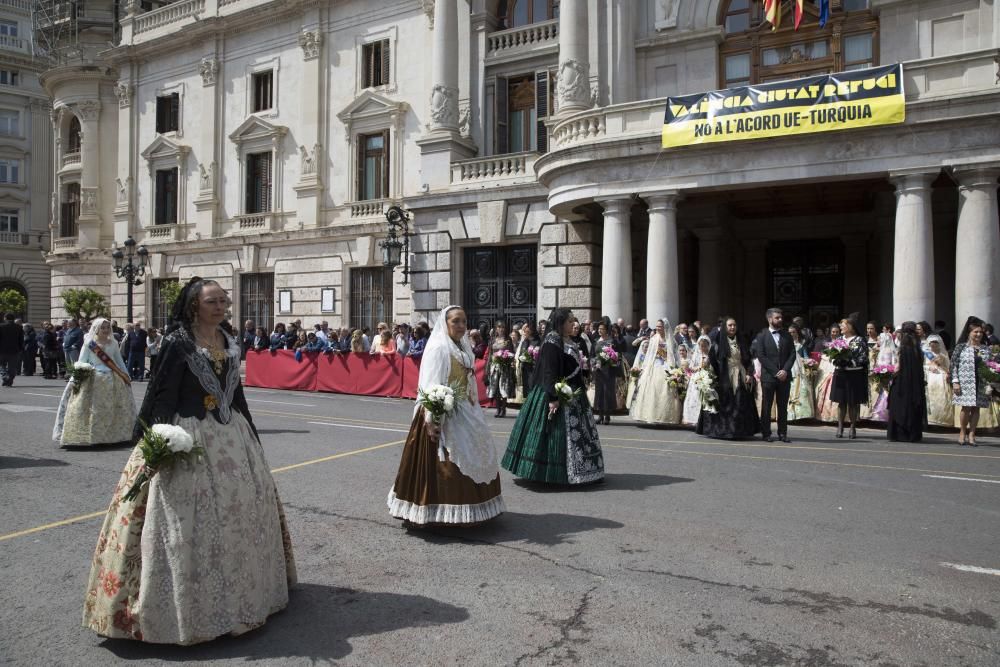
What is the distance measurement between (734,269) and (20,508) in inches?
823

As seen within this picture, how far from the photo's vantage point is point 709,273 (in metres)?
22.0

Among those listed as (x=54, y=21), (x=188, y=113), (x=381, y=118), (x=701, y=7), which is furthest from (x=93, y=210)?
(x=701, y=7)

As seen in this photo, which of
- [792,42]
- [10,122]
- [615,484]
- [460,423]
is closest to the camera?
[460,423]

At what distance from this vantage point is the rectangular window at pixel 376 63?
86.4 feet

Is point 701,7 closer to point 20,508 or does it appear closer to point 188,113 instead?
point 20,508

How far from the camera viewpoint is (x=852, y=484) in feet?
26.1

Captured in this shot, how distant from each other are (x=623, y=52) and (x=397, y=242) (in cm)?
841

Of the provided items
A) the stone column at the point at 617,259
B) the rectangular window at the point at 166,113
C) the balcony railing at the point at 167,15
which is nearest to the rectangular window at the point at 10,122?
the balcony railing at the point at 167,15

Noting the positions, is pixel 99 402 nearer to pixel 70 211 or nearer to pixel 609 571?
pixel 609 571

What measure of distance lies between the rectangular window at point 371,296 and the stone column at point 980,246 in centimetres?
1740

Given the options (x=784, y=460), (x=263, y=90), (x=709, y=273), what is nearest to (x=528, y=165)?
(x=709, y=273)

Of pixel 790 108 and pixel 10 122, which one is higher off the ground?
pixel 10 122

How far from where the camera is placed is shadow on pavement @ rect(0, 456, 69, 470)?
902 centimetres

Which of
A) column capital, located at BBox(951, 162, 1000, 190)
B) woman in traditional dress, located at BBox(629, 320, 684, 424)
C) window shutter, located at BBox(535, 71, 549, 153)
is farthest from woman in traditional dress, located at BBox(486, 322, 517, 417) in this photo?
window shutter, located at BBox(535, 71, 549, 153)
